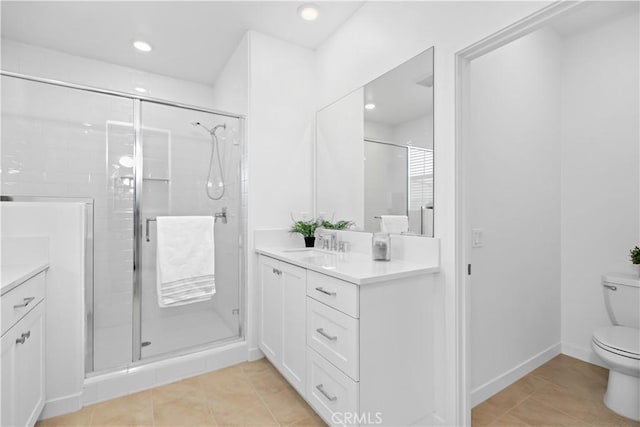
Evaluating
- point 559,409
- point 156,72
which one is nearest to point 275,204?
point 156,72

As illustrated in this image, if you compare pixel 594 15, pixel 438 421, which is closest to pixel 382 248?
pixel 438 421

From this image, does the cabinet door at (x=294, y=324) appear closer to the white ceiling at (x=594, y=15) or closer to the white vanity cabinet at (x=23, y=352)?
the white vanity cabinet at (x=23, y=352)

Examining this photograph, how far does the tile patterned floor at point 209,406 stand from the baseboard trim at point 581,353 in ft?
6.96

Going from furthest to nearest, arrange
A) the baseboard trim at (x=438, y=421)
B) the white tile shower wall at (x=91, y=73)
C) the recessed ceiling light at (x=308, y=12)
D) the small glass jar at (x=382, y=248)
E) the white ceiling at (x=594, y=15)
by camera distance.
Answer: the white tile shower wall at (x=91, y=73) < the recessed ceiling light at (x=308, y=12) < the white ceiling at (x=594, y=15) < the small glass jar at (x=382, y=248) < the baseboard trim at (x=438, y=421)

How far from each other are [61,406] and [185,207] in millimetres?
1334

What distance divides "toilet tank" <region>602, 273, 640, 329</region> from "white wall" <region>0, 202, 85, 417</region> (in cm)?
337

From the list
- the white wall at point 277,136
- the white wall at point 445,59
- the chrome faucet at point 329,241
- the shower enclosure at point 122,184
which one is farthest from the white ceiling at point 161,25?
the chrome faucet at point 329,241

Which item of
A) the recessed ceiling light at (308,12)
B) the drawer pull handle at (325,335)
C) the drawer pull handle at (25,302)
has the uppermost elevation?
the recessed ceiling light at (308,12)

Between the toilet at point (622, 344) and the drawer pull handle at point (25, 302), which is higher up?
the drawer pull handle at point (25, 302)

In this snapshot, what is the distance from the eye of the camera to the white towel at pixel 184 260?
6.98 feet

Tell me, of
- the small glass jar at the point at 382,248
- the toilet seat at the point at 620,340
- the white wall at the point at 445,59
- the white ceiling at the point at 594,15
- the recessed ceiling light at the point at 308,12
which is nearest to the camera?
the white wall at the point at 445,59

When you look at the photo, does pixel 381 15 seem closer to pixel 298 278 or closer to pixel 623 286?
pixel 298 278

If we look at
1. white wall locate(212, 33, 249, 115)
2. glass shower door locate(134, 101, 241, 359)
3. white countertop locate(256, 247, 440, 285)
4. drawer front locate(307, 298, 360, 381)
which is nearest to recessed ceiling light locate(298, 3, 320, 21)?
white wall locate(212, 33, 249, 115)

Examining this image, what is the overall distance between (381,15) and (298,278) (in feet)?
5.83
